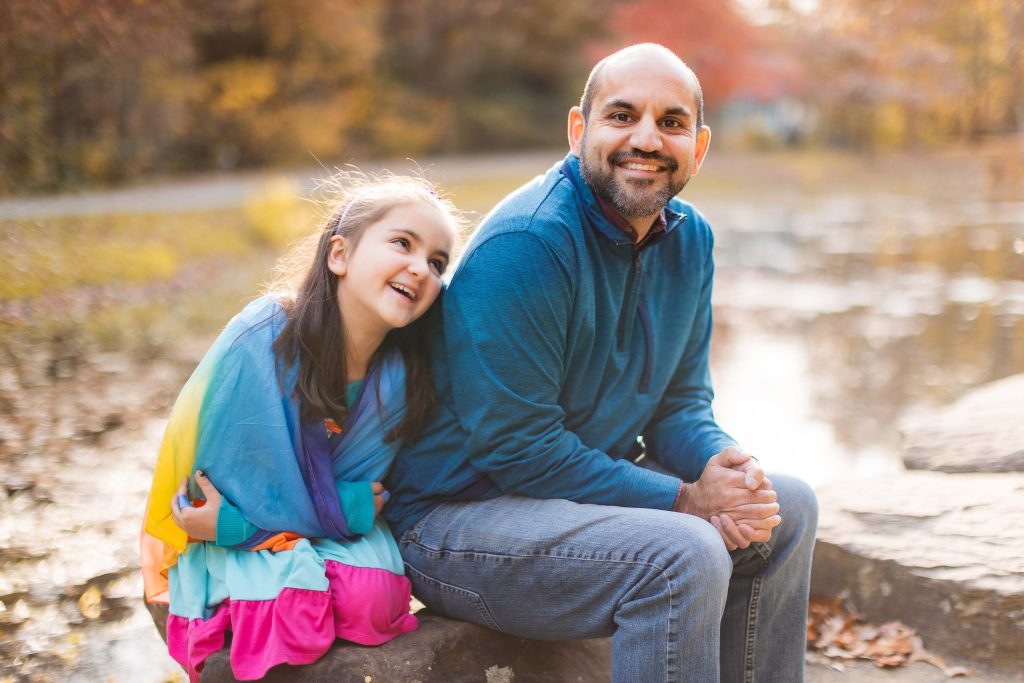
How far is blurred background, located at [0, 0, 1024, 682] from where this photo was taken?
418 centimetres

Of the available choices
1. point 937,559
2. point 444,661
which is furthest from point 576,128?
point 937,559

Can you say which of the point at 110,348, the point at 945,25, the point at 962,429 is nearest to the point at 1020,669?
the point at 962,429

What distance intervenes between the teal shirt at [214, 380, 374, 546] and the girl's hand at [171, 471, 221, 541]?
0.02 meters

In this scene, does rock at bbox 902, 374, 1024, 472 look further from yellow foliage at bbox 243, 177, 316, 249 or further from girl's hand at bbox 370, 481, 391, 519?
yellow foliage at bbox 243, 177, 316, 249

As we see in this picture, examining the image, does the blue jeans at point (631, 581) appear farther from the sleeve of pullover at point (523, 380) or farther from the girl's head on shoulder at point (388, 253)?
the girl's head on shoulder at point (388, 253)

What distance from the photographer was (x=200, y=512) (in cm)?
212

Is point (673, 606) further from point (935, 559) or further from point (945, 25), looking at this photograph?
point (945, 25)

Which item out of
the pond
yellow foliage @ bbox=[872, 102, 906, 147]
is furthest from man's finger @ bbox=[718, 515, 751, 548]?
yellow foliage @ bbox=[872, 102, 906, 147]

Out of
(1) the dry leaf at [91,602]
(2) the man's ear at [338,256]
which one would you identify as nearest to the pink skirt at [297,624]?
(2) the man's ear at [338,256]

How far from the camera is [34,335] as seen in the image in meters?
6.03

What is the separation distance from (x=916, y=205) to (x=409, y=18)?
11.3 meters

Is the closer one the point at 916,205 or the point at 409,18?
the point at 916,205

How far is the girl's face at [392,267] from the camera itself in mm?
Answer: 2258

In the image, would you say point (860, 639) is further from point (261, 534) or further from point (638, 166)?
point (261, 534)
